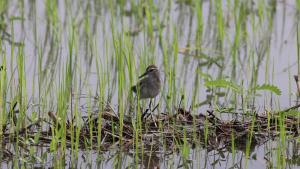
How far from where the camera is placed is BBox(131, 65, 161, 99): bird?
27.2 ft

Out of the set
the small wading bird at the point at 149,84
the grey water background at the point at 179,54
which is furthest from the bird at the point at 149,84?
the grey water background at the point at 179,54

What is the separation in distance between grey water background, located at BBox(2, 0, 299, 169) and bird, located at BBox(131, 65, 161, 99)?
0.13 m

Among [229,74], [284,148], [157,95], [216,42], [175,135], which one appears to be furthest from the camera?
[216,42]

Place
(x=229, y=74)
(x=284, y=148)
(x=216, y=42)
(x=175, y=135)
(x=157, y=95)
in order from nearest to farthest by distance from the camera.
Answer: (x=284, y=148), (x=175, y=135), (x=157, y=95), (x=229, y=74), (x=216, y=42)

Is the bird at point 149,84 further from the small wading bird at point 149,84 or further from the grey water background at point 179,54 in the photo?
the grey water background at point 179,54

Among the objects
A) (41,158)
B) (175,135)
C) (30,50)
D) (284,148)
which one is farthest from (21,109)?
(30,50)

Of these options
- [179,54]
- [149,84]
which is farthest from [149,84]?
[179,54]

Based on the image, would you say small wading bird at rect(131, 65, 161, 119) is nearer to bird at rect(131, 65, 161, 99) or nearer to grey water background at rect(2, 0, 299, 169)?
bird at rect(131, 65, 161, 99)

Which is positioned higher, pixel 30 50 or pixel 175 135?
pixel 30 50

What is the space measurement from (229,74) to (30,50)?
2294 millimetres

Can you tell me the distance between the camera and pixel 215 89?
9.09 meters

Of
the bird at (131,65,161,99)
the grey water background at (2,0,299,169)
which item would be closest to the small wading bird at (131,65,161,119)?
the bird at (131,65,161,99)

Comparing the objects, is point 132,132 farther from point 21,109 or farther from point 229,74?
point 229,74

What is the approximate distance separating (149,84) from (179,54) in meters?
2.25
